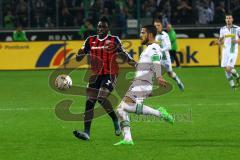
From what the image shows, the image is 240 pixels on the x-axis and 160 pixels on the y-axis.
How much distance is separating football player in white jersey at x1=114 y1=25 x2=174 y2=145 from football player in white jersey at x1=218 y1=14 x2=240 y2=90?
1120cm

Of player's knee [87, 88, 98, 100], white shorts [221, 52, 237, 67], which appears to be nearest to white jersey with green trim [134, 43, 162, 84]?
player's knee [87, 88, 98, 100]

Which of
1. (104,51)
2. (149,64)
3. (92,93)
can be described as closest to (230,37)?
(104,51)

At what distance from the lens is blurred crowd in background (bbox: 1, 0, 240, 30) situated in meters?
37.9

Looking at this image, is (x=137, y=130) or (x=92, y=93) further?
(x=137, y=130)

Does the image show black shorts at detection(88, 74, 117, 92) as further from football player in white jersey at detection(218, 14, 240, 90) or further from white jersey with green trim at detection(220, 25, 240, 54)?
white jersey with green trim at detection(220, 25, 240, 54)

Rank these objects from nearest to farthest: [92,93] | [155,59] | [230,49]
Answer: [155,59]
[92,93]
[230,49]

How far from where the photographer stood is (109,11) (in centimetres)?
3831

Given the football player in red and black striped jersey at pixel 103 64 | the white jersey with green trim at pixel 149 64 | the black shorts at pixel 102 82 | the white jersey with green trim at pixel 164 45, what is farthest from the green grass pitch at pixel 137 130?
the white jersey with green trim at pixel 164 45

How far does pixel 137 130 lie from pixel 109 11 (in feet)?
75.9

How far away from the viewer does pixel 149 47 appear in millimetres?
13508

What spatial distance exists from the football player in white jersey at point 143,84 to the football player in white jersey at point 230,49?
36.8 ft

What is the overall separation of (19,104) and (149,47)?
27.7 ft

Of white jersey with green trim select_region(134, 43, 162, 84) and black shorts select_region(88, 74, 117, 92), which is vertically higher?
white jersey with green trim select_region(134, 43, 162, 84)

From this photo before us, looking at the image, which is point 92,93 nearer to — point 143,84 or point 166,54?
point 143,84
